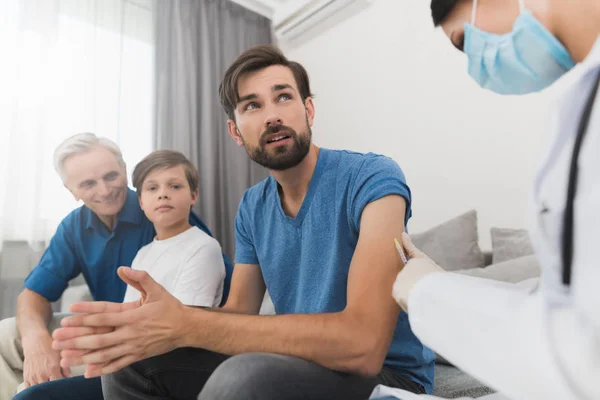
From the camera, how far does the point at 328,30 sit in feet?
8.14

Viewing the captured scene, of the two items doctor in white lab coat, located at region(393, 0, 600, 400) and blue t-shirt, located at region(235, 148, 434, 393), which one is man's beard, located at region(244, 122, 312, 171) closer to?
blue t-shirt, located at region(235, 148, 434, 393)

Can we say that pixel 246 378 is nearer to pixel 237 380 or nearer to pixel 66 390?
pixel 237 380

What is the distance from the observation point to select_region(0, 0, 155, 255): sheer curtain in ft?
6.04

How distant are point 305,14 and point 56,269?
1937 mm

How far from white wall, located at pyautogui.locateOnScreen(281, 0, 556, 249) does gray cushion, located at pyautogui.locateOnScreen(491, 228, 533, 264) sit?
15cm

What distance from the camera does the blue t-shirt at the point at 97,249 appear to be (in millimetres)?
1596

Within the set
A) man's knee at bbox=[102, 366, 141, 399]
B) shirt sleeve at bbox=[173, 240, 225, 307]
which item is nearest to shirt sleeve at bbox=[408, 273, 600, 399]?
man's knee at bbox=[102, 366, 141, 399]

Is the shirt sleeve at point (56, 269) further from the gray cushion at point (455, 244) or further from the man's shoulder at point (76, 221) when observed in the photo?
the gray cushion at point (455, 244)

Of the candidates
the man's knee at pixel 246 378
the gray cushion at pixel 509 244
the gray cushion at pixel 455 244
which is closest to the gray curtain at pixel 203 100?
the gray cushion at pixel 455 244

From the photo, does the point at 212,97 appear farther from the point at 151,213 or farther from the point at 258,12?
the point at 151,213

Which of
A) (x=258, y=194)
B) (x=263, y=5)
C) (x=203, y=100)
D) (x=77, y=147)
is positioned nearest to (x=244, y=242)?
(x=258, y=194)

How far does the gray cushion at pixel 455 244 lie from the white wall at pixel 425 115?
215 mm

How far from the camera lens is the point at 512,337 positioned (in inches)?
14.5

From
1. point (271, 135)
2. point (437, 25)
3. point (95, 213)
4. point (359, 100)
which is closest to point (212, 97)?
point (359, 100)
